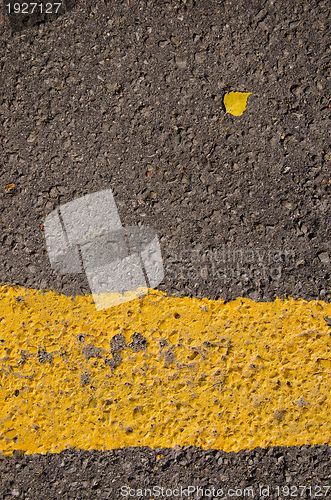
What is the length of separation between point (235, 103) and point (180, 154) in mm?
345

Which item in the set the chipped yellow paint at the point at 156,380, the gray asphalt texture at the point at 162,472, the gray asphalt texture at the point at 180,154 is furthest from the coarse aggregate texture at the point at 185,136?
the gray asphalt texture at the point at 162,472

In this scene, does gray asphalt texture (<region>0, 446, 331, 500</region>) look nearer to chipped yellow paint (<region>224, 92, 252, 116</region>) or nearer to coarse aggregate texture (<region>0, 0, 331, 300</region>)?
coarse aggregate texture (<region>0, 0, 331, 300</region>)

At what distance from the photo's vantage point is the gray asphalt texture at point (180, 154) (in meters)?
2.56

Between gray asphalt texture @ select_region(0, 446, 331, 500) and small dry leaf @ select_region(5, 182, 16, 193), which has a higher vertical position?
small dry leaf @ select_region(5, 182, 16, 193)

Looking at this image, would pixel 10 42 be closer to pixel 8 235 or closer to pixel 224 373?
pixel 8 235

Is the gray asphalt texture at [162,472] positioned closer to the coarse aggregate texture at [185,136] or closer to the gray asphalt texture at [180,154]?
the gray asphalt texture at [180,154]

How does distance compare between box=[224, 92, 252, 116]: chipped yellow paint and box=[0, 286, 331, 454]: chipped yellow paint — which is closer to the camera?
box=[0, 286, 331, 454]: chipped yellow paint

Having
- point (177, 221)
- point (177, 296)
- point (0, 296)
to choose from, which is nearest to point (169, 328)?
point (177, 296)

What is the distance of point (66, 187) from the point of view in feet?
8.51

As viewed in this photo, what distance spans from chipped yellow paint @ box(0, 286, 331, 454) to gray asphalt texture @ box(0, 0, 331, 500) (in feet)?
0.32

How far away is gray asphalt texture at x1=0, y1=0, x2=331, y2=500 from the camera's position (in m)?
2.56

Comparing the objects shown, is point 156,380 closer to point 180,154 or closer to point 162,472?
point 162,472

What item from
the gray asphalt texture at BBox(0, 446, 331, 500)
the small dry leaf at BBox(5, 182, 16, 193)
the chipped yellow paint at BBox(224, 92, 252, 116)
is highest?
the chipped yellow paint at BBox(224, 92, 252, 116)

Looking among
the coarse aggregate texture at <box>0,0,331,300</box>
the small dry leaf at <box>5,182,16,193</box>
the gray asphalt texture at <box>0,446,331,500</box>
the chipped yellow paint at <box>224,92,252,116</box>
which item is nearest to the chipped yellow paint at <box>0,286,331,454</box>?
the gray asphalt texture at <box>0,446,331,500</box>
